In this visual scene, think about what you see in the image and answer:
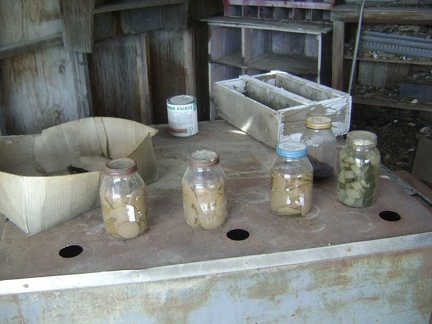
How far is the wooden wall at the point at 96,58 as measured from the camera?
7.08 feet

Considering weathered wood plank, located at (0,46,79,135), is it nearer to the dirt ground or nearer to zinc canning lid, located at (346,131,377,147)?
→ zinc canning lid, located at (346,131,377,147)

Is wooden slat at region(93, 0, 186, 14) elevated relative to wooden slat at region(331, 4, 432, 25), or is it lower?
elevated

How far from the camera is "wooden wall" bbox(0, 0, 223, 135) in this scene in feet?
7.08

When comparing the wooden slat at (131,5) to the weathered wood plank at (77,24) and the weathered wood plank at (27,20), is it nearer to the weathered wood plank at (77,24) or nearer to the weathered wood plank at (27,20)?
the weathered wood plank at (77,24)

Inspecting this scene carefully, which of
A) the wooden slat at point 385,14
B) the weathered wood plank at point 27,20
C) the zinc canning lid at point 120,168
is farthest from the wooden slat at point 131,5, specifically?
the zinc canning lid at point 120,168

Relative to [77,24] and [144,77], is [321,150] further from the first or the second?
[144,77]

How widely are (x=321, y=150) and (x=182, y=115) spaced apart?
1.84 ft

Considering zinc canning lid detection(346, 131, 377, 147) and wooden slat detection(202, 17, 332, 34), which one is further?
wooden slat detection(202, 17, 332, 34)

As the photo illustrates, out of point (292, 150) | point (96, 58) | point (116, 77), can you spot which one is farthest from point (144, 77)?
point (292, 150)

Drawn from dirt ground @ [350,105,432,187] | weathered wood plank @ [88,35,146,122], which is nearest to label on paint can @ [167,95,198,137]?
weathered wood plank @ [88,35,146,122]

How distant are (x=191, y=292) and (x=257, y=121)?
0.74m

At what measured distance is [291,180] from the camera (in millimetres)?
1204

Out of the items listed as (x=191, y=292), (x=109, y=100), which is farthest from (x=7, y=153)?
(x=109, y=100)

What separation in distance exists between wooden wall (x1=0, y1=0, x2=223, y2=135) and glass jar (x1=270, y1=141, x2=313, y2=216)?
1370 mm
